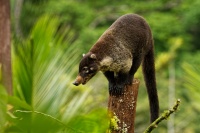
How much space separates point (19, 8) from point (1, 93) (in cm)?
920

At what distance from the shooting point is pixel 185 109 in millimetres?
13492

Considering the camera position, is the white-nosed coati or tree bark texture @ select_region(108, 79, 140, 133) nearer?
tree bark texture @ select_region(108, 79, 140, 133)

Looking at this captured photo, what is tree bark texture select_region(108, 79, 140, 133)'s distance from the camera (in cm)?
174

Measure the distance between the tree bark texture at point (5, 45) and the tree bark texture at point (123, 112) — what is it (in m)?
0.82

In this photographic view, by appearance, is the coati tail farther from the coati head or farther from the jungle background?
the coati head

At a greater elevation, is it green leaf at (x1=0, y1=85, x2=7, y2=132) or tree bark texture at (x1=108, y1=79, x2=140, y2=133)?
green leaf at (x1=0, y1=85, x2=7, y2=132)

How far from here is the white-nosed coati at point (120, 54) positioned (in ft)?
7.09

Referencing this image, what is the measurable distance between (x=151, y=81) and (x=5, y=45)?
782mm

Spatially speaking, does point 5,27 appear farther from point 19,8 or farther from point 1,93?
point 19,8

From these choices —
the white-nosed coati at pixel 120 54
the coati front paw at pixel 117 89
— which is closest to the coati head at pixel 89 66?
the white-nosed coati at pixel 120 54

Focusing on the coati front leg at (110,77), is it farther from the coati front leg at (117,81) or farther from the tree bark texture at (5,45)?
the tree bark texture at (5,45)

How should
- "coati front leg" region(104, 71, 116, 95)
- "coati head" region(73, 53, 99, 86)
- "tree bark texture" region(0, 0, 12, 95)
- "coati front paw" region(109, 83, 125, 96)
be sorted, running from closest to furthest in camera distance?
1. "coati front paw" region(109, 83, 125, 96)
2. "coati head" region(73, 53, 99, 86)
3. "coati front leg" region(104, 71, 116, 95)
4. "tree bark texture" region(0, 0, 12, 95)

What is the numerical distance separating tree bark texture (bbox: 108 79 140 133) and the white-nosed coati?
10 cm

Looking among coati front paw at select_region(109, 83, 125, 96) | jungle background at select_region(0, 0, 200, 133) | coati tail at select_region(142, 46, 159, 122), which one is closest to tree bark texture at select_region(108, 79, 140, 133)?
coati front paw at select_region(109, 83, 125, 96)
